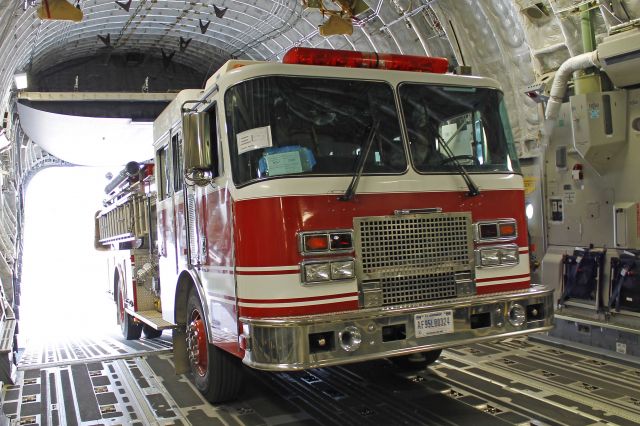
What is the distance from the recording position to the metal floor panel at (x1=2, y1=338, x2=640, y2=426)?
4906mm

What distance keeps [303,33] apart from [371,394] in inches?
368

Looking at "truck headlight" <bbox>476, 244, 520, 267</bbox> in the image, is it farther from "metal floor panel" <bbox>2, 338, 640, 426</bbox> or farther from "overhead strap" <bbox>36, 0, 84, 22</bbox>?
"overhead strap" <bbox>36, 0, 84, 22</bbox>

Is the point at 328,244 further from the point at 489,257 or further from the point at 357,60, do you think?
the point at 357,60

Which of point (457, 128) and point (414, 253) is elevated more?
point (457, 128)

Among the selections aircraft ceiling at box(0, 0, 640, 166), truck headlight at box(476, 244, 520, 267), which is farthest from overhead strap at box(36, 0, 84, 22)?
truck headlight at box(476, 244, 520, 267)

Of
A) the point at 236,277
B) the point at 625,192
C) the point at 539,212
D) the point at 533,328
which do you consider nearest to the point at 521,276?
the point at 533,328

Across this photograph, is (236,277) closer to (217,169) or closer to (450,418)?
(217,169)

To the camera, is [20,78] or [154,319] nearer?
[154,319]

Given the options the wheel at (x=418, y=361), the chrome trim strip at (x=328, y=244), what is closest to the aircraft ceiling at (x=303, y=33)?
the wheel at (x=418, y=361)

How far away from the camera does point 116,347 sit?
9.02 metres

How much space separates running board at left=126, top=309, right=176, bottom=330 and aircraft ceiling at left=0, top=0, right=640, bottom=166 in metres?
4.71

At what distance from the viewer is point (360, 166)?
4.43m

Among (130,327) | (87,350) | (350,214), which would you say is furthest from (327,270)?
(130,327)

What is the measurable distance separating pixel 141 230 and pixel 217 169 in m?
4.78
